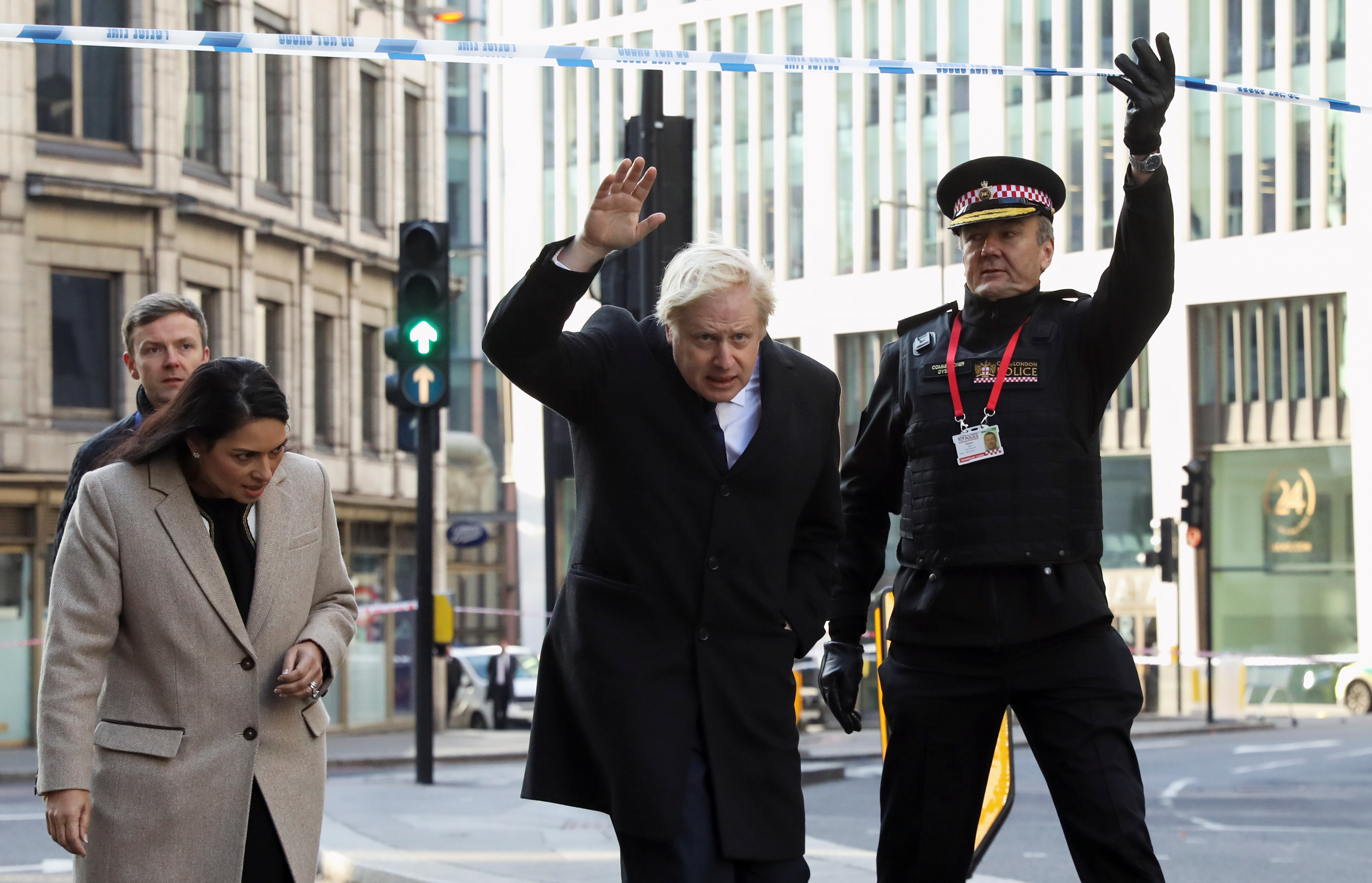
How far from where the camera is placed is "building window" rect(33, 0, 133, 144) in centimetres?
2544

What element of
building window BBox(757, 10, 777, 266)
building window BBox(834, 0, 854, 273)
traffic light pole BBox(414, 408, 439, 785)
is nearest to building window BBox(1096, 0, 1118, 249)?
building window BBox(834, 0, 854, 273)

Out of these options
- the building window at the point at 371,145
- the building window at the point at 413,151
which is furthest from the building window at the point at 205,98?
the building window at the point at 413,151

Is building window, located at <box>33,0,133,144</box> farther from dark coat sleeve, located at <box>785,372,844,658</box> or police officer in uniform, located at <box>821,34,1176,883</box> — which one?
dark coat sleeve, located at <box>785,372,844,658</box>

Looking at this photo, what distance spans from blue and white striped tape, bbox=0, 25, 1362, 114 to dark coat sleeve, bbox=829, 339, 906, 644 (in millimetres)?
1272

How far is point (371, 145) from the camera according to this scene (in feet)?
105

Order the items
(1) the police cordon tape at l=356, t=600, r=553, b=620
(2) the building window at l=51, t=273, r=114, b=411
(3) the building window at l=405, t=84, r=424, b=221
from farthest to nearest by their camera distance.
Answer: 1. (3) the building window at l=405, t=84, r=424, b=221
2. (1) the police cordon tape at l=356, t=600, r=553, b=620
3. (2) the building window at l=51, t=273, r=114, b=411

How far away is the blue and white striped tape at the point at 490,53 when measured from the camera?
6.21 metres

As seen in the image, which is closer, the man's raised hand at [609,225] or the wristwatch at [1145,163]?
the man's raised hand at [609,225]

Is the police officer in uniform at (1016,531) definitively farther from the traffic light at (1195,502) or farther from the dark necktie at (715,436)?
the traffic light at (1195,502)

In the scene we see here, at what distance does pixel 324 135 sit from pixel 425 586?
18.4m

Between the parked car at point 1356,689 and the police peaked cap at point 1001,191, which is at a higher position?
the police peaked cap at point 1001,191

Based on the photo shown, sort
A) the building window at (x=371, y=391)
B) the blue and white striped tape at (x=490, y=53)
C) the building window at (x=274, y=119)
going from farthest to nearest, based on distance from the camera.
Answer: the building window at (x=371, y=391) < the building window at (x=274, y=119) < the blue and white striped tape at (x=490, y=53)

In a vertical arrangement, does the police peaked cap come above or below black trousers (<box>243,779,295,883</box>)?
above

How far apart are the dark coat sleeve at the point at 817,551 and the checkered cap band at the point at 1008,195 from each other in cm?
68
